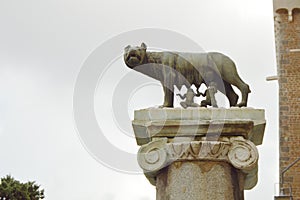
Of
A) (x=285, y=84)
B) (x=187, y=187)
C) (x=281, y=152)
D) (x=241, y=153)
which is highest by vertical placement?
(x=285, y=84)

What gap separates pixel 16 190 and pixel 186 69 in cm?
1887

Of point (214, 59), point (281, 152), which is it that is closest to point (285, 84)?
point (281, 152)

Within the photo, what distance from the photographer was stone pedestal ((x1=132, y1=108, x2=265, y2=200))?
4.82 m

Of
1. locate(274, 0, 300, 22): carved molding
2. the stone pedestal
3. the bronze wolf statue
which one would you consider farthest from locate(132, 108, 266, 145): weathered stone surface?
locate(274, 0, 300, 22): carved molding

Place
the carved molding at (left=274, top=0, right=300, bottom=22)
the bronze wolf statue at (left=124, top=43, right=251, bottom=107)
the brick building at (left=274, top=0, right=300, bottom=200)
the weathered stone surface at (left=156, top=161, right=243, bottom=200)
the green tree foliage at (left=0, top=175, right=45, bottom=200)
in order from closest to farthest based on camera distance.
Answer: the weathered stone surface at (left=156, top=161, right=243, bottom=200)
the bronze wolf statue at (left=124, top=43, right=251, bottom=107)
the green tree foliage at (left=0, top=175, right=45, bottom=200)
the brick building at (left=274, top=0, right=300, bottom=200)
the carved molding at (left=274, top=0, right=300, bottom=22)

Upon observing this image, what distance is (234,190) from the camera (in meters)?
4.89

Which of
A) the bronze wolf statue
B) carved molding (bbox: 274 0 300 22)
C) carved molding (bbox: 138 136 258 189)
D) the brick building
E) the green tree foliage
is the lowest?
carved molding (bbox: 138 136 258 189)

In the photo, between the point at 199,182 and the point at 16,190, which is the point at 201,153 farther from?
the point at 16,190

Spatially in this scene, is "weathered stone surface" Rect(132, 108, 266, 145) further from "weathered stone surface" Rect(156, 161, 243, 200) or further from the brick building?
the brick building

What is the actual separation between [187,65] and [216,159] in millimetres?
941

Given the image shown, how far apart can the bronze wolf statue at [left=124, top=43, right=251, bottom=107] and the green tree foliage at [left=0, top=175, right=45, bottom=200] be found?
736 inches

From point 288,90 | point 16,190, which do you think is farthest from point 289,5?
point 16,190

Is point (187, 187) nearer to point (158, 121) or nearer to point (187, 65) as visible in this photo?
point (158, 121)

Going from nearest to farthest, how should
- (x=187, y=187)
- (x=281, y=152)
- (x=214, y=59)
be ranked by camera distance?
(x=187, y=187) → (x=214, y=59) → (x=281, y=152)
